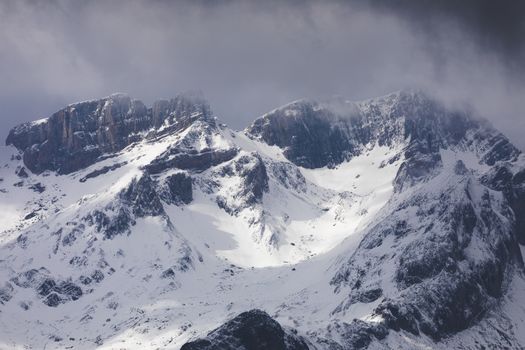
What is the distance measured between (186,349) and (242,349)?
14.2 metres

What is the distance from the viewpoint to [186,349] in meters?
193

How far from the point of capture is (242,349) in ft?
655

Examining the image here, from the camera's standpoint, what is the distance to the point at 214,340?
647 ft

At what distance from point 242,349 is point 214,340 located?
7.35 meters

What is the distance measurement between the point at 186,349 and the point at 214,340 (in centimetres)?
743
